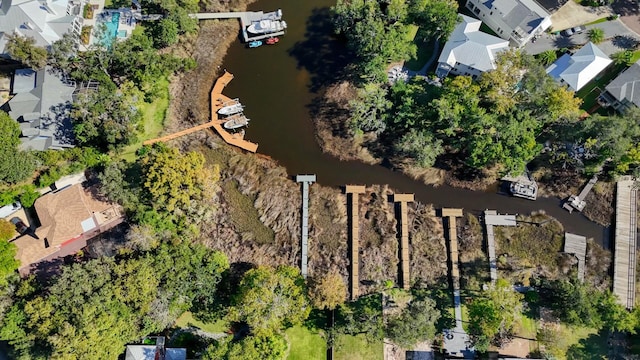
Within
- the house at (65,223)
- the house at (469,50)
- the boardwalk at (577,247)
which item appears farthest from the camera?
the house at (469,50)

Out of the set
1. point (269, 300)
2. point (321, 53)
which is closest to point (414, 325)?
point (269, 300)

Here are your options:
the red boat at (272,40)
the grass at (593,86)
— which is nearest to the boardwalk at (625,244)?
the grass at (593,86)

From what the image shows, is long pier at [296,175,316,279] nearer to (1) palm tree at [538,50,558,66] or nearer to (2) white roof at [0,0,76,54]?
(1) palm tree at [538,50,558,66]

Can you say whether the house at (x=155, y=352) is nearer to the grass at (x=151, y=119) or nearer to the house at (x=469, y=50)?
the grass at (x=151, y=119)

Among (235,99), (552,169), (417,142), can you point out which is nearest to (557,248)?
(552,169)

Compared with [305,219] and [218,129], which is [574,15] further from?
[218,129]

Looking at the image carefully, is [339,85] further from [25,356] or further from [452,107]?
[25,356]

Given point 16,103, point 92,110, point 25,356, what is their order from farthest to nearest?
point 16,103 < point 92,110 < point 25,356
